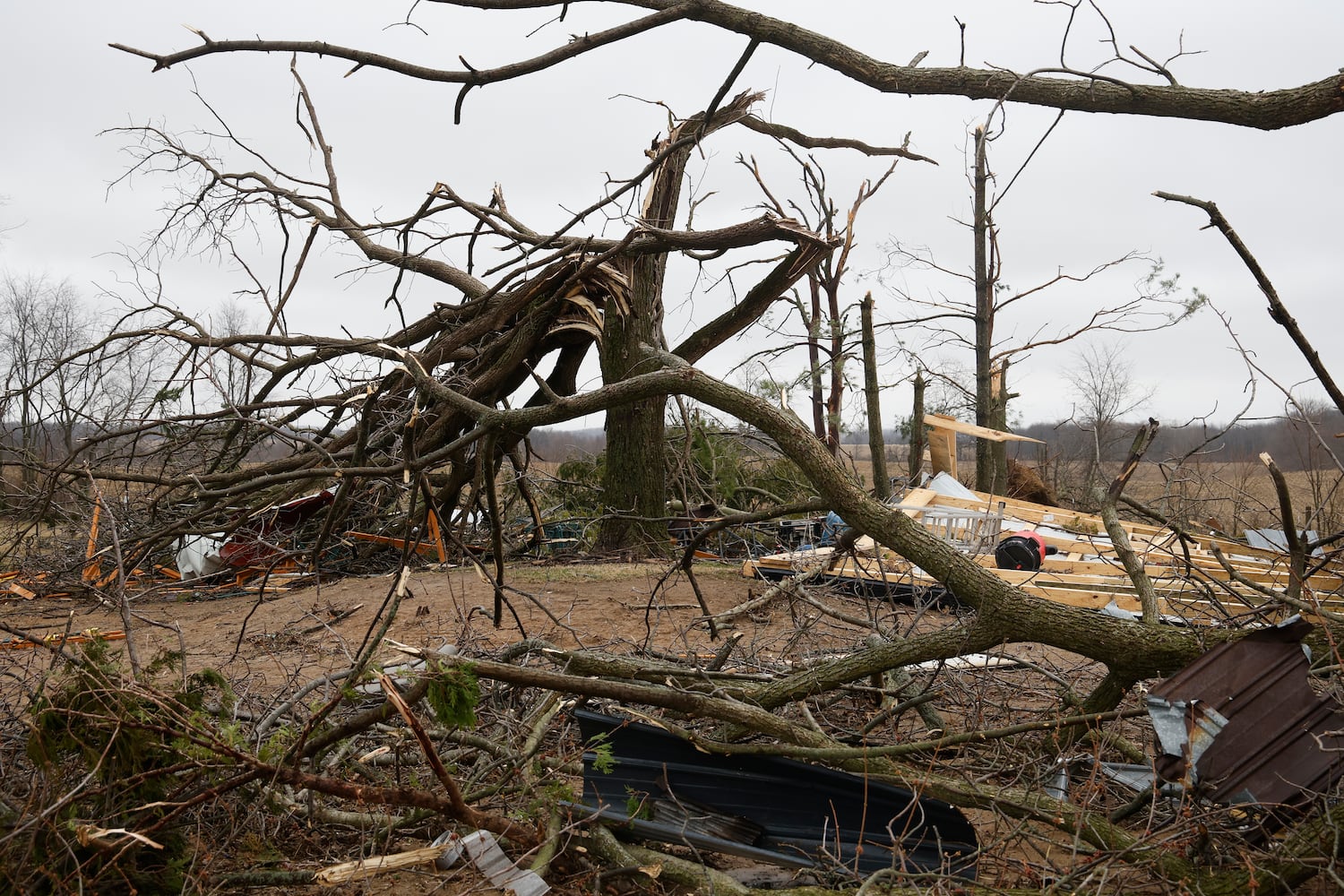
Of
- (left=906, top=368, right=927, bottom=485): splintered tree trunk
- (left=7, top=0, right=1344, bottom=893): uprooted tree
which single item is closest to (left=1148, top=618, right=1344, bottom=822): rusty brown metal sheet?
(left=7, top=0, right=1344, bottom=893): uprooted tree

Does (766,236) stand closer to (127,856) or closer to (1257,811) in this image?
(1257,811)

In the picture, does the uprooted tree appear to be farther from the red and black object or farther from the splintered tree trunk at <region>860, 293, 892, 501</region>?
the red and black object

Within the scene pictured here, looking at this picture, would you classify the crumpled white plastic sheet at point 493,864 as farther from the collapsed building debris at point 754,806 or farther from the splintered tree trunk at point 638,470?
the splintered tree trunk at point 638,470

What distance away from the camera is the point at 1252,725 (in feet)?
9.55

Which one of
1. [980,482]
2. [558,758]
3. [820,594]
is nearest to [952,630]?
[558,758]

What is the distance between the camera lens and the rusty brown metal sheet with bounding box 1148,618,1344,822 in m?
2.83

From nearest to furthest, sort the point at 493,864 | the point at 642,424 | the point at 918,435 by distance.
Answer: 1. the point at 493,864
2. the point at 642,424
3. the point at 918,435

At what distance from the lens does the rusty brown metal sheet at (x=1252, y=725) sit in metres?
2.83

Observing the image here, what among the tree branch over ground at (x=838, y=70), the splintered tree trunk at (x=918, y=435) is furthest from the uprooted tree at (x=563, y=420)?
the splintered tree trunk at (x=918, y=435)

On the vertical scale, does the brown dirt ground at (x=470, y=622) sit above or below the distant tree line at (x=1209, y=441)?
below

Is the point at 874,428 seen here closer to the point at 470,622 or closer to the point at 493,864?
the point at 470,622

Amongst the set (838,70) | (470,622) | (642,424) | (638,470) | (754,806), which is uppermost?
(838,70)

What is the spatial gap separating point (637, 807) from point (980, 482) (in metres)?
12.9

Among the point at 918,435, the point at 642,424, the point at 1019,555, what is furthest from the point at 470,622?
the point at 918,435
